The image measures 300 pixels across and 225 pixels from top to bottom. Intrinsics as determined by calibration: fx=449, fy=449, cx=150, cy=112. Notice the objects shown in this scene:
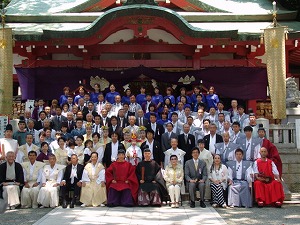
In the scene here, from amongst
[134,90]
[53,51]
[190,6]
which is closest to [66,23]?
[53,51]

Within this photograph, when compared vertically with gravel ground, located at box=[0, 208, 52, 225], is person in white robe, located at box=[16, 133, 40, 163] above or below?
above

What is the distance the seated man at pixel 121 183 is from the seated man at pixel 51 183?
942 millimetres

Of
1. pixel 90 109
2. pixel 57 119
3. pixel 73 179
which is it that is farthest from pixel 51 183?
pixel 90 109

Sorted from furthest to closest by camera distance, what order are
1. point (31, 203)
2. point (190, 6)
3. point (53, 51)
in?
point (190, 6), point (53, 51), point (31, 203)

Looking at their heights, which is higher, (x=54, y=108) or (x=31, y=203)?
(x=54, y=108)

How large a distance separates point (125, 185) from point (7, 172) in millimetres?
2257

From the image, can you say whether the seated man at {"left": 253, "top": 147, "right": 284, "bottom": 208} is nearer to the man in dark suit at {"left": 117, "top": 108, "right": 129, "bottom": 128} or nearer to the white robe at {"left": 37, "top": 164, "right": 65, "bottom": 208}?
the man in dark suit at {"left": 117, "top": 108, "right": 129, "bottom": 128}

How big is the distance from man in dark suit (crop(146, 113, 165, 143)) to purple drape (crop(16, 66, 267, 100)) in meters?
2.79

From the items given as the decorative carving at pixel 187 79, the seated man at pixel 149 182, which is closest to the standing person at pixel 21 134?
the seated man at pixel 149 182

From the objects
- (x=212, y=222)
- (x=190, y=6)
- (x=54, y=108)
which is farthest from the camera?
(x=190, y=6)

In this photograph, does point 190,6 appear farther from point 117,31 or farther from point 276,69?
point 276,69

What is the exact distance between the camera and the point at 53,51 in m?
13.1

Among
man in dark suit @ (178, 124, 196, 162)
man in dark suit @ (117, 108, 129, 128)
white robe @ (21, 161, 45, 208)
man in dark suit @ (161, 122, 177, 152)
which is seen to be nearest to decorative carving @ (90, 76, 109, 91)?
man in dark suit @ (117, 108, 129, 128)

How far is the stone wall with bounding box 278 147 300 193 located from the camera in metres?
9.88
